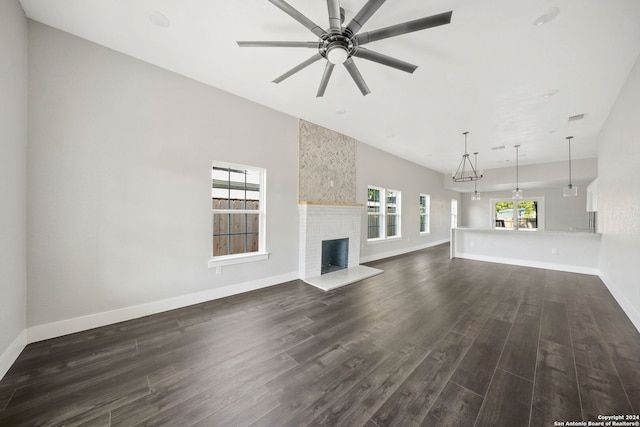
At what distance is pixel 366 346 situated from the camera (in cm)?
223

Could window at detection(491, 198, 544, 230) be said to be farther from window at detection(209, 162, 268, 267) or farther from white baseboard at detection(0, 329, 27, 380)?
white baseboard at detection(0, 329, 27, 380)

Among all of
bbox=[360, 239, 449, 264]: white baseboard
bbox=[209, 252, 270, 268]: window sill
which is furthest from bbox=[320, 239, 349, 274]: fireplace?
bbox=[209, 252, 270, 268]: window sill

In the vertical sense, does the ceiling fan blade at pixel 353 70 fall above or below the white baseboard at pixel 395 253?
above

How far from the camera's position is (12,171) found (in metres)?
1.93

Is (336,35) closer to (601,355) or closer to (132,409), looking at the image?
(132,409)

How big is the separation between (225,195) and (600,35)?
15.8ft

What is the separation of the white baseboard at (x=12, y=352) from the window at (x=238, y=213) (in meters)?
1.82

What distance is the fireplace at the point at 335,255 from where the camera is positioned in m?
5.25

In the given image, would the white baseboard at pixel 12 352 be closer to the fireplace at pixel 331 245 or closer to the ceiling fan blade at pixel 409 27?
the fireplace at pixel 331 245

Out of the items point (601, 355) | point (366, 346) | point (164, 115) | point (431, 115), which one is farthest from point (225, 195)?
point (601, 355)

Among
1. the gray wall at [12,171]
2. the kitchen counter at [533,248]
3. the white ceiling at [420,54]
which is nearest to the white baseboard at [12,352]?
the gray wall at [12,171]

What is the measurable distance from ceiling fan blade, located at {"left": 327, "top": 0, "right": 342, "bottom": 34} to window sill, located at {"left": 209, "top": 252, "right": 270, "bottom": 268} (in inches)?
123

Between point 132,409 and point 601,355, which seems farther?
point 601,355

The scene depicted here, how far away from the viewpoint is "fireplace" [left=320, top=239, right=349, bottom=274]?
17.2 ft
